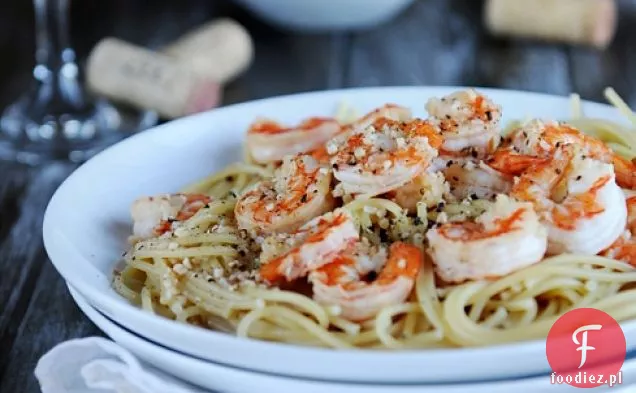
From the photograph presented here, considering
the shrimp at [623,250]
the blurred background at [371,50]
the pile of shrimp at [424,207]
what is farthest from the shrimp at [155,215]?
the blurred background at [371,50]

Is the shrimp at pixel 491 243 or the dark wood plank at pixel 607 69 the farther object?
the dark wood plank at pixel 607 69

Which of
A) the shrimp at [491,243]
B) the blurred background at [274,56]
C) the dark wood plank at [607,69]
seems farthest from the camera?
the dark wood plank at [607,69]

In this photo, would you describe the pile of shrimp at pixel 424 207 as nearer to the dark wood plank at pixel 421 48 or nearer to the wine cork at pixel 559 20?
the dark wood plank at pixel 421 48

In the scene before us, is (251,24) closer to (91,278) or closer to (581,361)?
(91,278)

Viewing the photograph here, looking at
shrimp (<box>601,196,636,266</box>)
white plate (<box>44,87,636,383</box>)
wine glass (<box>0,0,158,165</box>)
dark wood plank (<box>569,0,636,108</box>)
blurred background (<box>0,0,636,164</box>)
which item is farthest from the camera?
dark wood plank (<box>569,0,636,108</box>)

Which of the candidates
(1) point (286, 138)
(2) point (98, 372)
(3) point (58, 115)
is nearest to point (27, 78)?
(3) point (58, 115)


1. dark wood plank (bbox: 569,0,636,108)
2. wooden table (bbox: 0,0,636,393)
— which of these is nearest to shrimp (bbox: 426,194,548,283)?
wooden table (bbox: 0,0,636,393)

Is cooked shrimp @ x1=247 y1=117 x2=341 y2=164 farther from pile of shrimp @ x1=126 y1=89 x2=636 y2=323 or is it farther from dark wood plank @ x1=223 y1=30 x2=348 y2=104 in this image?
dark wood plank @ x1=223 y1=30 x2=348 y2=104
